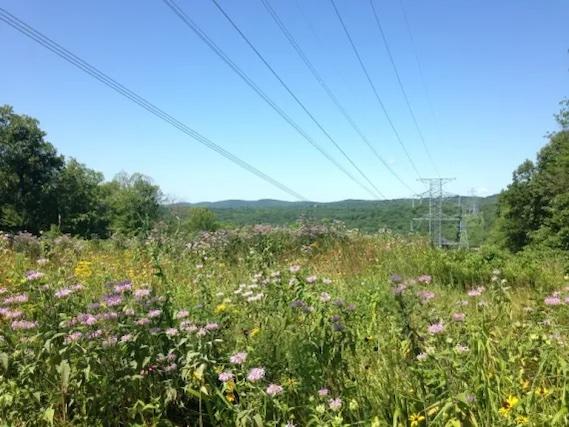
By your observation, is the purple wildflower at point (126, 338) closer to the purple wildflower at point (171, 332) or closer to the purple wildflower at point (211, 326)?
the purple wildflower at point (171, 332)

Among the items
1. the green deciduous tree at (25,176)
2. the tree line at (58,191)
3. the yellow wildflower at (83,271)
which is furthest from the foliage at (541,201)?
the green deciduous tree at (25,176)

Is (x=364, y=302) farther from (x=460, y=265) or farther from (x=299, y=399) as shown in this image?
(x=460, y=265)

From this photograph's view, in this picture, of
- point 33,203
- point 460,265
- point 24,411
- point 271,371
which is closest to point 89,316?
point 24,411

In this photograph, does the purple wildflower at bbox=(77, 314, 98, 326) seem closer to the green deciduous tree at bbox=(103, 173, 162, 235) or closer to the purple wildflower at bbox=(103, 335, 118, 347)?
the purple wildflower at bbox=(103, 335, 118, 347)

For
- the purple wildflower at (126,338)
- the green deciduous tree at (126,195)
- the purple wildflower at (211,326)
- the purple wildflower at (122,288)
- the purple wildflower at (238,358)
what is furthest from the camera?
the green deciduous tree at (126,195)

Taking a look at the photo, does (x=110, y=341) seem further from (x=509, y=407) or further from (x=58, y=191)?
(x=58, y=191)

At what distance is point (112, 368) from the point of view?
223 centimetres

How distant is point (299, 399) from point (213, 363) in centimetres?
45

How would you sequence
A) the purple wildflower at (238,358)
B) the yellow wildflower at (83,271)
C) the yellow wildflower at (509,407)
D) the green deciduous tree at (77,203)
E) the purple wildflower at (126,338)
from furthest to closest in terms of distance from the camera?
the green deciduous tree at (77,203)
the yellow wildflower at (83,271)
the purple wildflower at (126,338)
the purple wildflower at (238,358)
the yellow wildflower at (509,407)

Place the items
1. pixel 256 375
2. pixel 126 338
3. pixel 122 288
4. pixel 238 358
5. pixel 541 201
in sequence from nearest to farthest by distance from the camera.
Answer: pixel 256 375, pixel 238 358, pixel 126 338, pixel 122 288, pixel 541 201

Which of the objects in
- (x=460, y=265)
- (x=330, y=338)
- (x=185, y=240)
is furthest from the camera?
(x=185, y=240)

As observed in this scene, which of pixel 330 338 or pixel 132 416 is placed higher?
pixel 330 338

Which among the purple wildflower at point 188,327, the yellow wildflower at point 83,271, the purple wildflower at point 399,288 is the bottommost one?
the yellow wildflower at point 83,271

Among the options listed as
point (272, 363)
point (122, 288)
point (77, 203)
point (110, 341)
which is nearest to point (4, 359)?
point (110, 341)
